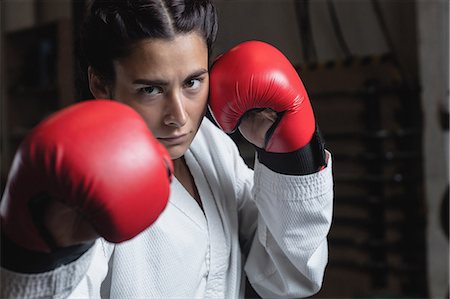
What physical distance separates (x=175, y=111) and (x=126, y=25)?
157 millimetres

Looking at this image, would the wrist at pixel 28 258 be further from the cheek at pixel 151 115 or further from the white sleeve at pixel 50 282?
the cheek at pixel 151 115

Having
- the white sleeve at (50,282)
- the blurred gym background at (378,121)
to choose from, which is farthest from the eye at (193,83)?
the blurred gym background at (378,121)

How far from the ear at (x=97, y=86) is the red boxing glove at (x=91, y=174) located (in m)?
0.23

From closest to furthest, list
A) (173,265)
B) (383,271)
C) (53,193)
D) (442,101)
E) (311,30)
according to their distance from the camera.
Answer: (53,193)
(173,265)
(442,101)
(383,271)
(311,30)

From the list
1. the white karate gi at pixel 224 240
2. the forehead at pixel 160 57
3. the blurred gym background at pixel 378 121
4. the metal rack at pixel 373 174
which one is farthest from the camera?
the metal rack at pixel 373 174

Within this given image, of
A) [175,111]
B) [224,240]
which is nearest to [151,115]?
[175,111]

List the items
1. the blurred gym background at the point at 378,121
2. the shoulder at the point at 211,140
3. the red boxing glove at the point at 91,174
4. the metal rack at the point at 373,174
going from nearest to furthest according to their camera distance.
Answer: the red boxing glove at the point at 91,174, the shoulder at the point at 211,140, the blurred gym background at the point at 378,121, the metal rack at the point at 373,174

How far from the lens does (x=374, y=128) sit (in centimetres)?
283

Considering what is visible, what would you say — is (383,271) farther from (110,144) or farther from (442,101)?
(110,144)

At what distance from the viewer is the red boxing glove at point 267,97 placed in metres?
0.98

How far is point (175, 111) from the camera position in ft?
2.93

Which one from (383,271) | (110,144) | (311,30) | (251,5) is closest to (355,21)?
(311,30)

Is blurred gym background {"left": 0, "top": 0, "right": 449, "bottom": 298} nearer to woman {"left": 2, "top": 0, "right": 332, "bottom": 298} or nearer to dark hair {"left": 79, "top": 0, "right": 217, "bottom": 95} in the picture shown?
woman {"left": 2, "top": 0, "right": 332, "bottom": 298}

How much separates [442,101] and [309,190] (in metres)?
1.86
